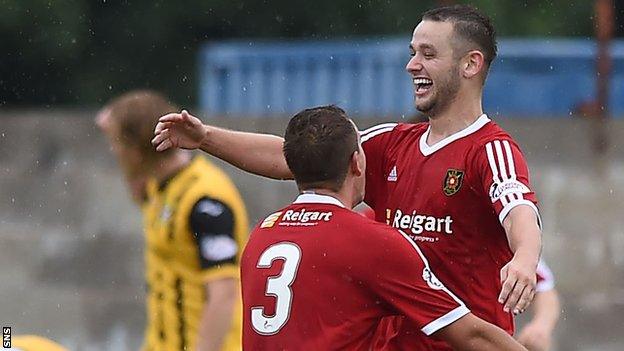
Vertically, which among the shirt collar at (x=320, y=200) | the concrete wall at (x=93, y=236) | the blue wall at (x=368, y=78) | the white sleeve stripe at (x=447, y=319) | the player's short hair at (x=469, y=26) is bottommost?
the concrete wall at (x=93, y=236)

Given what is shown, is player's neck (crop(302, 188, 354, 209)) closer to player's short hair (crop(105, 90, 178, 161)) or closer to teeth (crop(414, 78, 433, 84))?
teeth (crop(414, 78, 433, 84))

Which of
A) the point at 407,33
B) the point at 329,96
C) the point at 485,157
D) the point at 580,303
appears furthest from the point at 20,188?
the point at 485,157

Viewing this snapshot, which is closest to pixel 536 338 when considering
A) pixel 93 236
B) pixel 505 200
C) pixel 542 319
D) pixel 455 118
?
pixel 542 319

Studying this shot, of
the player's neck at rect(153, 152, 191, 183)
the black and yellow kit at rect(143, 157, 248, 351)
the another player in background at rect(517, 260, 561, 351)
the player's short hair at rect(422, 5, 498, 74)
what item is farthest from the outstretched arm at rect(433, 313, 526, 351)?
the player's neck at rect(153, 152, 191, 183)

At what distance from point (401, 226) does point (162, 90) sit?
9.11m

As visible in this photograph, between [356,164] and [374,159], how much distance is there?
0.65 meters

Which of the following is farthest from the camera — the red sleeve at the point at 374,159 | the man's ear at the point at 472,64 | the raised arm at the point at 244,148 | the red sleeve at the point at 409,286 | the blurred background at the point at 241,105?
the blurred background at the point at 241,105

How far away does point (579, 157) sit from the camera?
10.4m

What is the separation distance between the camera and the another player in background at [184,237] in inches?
305

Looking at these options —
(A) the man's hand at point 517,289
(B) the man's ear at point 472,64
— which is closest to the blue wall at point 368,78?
(B) the man's ear at point 472,64

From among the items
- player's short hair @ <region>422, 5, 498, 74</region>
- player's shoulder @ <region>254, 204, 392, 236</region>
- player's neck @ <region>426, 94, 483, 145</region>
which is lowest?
player's shoulder @ <region>254, 204, 392, 236</region>

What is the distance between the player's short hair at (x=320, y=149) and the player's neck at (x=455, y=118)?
54cm

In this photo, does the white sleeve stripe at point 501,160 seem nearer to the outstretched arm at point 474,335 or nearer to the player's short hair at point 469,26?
the player's short hair at point 469,26

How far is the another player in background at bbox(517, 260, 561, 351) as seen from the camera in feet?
24.6
